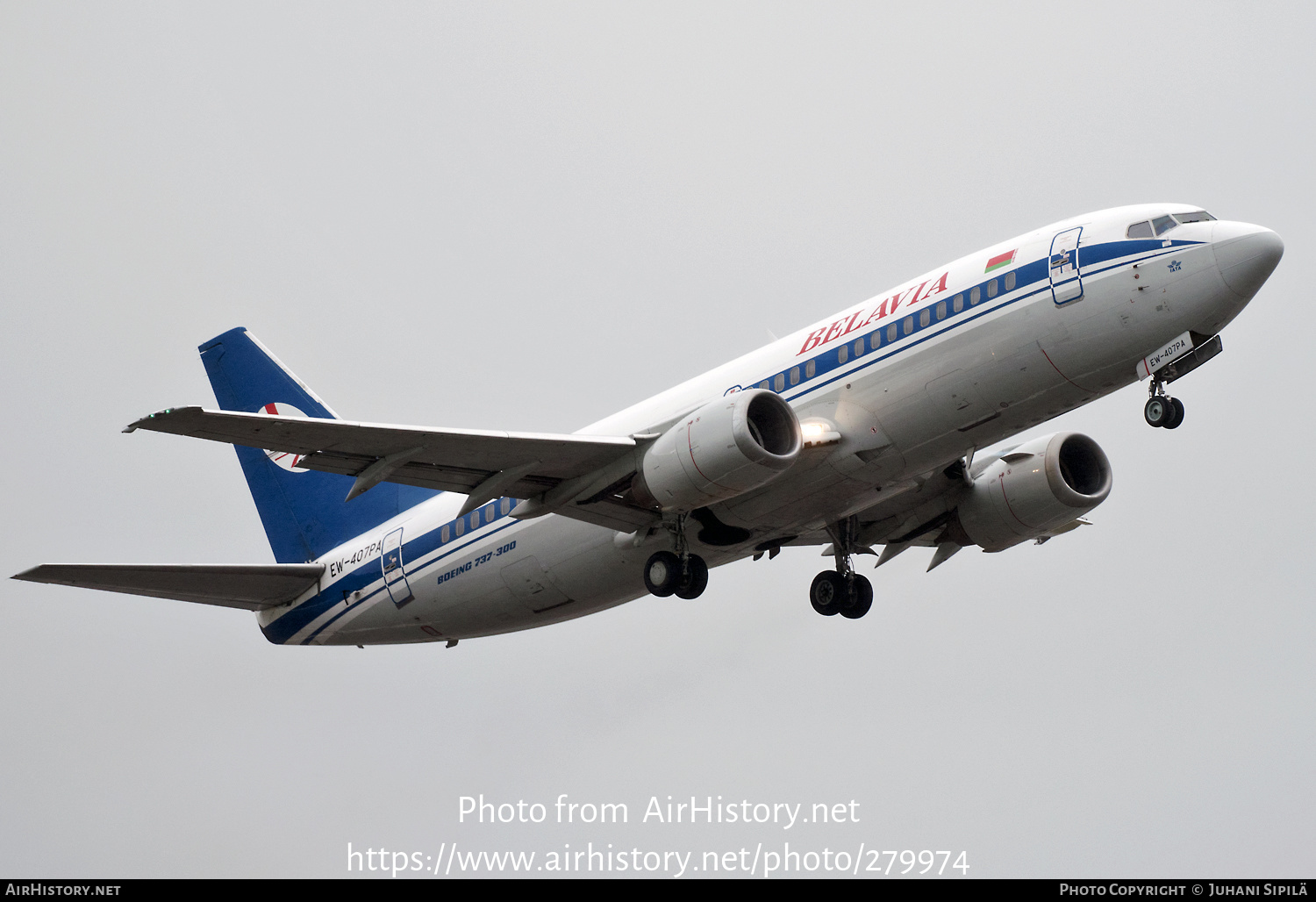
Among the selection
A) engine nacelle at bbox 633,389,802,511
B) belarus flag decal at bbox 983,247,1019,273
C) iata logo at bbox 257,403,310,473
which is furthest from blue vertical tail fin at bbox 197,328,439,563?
belarus flag decal at bbox 983,247,1019,273

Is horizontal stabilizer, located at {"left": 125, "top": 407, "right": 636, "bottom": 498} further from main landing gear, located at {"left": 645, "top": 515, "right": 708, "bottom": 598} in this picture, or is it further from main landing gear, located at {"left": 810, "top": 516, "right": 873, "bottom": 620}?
main landing gear, located at {"left": 810, "top": 516, "right": 873, "bottom": 620}

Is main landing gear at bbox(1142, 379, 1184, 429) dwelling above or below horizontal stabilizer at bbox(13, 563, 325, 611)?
above

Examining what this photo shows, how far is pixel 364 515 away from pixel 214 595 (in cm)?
373

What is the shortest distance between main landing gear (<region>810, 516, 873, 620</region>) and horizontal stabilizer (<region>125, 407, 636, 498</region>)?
21.0 ft

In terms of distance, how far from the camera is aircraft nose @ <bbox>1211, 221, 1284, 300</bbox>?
79.4ft

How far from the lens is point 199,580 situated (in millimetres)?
31484

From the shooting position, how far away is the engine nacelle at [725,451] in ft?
83.6

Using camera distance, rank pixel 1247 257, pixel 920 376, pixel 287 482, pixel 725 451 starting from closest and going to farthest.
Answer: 1. pixel 1247 257
2. pixel 725 451
3. pixel 920 376
4. pixel 287 482

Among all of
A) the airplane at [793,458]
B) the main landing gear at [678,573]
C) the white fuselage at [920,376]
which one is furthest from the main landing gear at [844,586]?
the main landing gear at [678,573]

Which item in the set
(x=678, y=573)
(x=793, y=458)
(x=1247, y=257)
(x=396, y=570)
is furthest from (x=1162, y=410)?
(x=396, y=570)

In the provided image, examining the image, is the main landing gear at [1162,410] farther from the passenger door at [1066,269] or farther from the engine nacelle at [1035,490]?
the engine nacelle at [1035,490]

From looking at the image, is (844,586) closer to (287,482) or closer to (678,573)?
(678,573)

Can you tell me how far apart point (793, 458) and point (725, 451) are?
1169mm

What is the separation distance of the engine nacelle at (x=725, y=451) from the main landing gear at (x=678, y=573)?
1852mm
